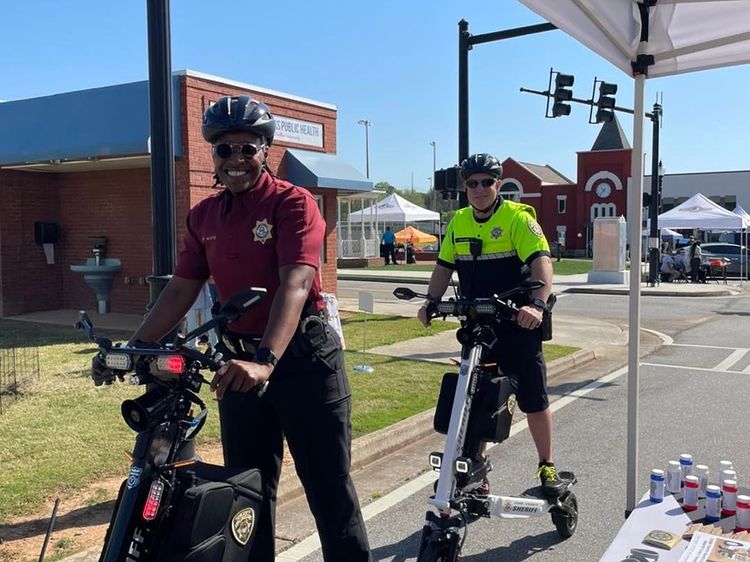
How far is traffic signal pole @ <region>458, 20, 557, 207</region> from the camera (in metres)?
11.4

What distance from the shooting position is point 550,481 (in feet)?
13.2

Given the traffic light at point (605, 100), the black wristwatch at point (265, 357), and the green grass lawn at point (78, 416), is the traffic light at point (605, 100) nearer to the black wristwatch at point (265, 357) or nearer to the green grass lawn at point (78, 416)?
the green grass lawn at point (78, 416)

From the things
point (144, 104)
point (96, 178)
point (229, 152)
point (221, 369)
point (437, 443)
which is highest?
point (144, 104)

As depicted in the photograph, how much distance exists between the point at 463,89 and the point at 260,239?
31.3 ft

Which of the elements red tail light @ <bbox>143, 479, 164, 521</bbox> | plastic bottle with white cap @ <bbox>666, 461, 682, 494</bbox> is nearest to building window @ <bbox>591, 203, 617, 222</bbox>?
plastic bottle with white cap @ <bbox>666, 461, 682, 494</bbox>

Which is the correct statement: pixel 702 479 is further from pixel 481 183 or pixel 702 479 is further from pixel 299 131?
pixel 299 131

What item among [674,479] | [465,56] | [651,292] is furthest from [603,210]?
[674,479]

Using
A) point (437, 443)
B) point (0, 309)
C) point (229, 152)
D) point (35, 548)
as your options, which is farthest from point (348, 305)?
point (229, 152)

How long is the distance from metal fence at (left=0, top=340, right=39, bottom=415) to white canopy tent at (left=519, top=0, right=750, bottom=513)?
5.54m

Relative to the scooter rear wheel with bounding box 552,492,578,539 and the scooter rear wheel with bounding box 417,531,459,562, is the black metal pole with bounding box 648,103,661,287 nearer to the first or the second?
the scooter rear wheel with bounding box 552,492,578,539

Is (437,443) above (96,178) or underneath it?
underneath

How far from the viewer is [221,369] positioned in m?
2.13

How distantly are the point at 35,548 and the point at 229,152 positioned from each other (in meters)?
2.56

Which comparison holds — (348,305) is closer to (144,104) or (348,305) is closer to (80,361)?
(144,104)
